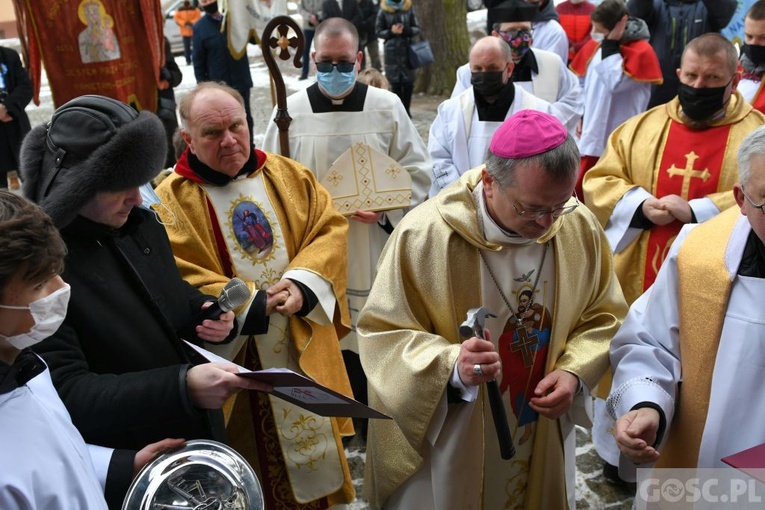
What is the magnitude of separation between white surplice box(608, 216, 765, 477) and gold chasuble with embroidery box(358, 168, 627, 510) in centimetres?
21

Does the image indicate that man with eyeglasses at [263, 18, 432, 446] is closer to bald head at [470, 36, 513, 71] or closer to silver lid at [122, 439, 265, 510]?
bald head at [470, 36, 513, 71]

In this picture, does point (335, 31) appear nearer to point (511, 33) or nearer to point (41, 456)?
point (511, 33)

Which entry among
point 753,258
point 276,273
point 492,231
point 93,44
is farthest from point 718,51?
point 93,44

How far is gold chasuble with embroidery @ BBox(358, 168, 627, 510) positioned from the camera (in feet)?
8.54

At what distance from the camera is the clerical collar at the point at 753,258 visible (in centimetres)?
231

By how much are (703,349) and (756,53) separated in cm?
364

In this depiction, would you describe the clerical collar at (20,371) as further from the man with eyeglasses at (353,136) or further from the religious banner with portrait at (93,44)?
the religious banner with portrait at (93,44)

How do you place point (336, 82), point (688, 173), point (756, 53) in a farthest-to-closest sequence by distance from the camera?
point (756, 53) → point (336, 82) → point (688, 173)

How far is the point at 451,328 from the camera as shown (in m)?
2.68

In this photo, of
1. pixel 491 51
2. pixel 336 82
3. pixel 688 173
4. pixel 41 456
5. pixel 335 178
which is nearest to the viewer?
pixel 41 456

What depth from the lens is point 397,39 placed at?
421 inches

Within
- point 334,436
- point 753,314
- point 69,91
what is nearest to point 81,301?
point 334,436

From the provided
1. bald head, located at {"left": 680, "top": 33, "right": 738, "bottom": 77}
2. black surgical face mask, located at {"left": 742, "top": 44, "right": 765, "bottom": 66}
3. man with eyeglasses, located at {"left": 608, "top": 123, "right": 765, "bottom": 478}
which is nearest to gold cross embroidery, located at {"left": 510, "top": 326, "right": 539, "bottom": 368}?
man with eyeglasses, located at {"left": 608, "top": 123, "right": 765, "bottom": 478}

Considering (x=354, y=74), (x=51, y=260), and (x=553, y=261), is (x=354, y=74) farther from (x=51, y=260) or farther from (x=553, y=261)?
(x=51, y=260)
